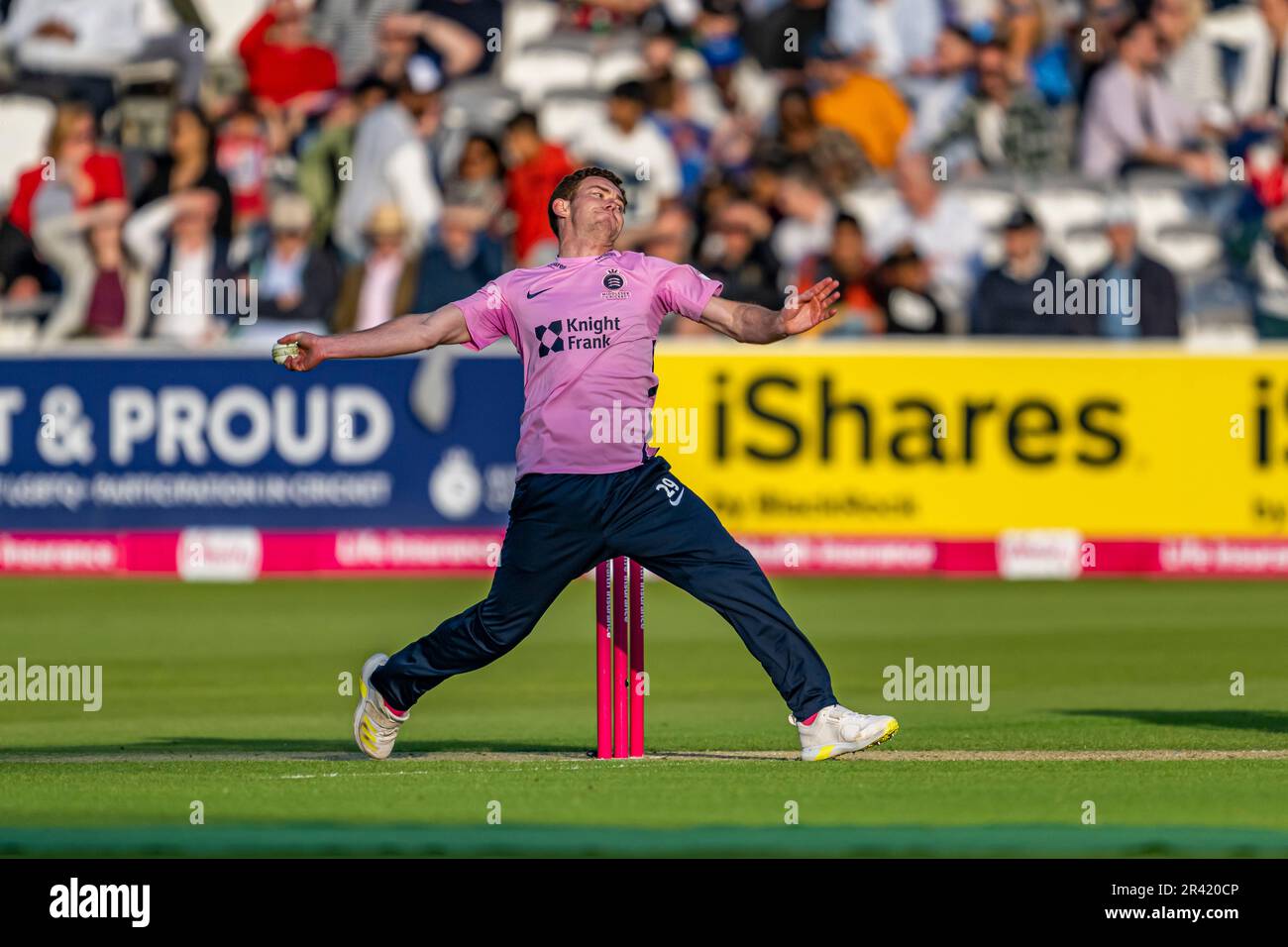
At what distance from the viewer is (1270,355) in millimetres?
19844

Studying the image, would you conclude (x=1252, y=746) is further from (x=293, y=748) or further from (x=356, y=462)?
(x=356, y=462)

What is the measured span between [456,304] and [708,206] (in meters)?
12.3

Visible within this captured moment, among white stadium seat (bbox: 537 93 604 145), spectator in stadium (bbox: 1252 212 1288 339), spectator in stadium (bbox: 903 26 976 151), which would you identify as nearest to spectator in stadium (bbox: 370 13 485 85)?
white stadium seat (bbox: 537 93 604 145)

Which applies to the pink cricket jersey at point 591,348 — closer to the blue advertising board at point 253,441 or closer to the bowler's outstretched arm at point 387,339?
the bowler's outstretched arm at point 387,339

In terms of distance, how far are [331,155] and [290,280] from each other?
5.25ft

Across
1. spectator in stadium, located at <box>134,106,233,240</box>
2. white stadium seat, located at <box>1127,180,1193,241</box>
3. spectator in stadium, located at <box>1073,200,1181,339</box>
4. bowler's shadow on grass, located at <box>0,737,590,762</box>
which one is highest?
spectator in stadium, located at <box>134,106,233,240</box>

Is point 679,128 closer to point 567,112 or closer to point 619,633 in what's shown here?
point 567,112

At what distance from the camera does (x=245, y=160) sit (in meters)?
22.5

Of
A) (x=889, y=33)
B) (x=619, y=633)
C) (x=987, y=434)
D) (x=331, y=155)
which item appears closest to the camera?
(x=619, y=633)

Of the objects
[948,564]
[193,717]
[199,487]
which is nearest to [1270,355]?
[948,564]

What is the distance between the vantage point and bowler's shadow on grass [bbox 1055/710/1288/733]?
1170 cm

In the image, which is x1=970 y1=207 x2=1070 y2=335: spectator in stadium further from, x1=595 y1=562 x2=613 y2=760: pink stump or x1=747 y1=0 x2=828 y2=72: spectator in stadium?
x1=595 y1=562 x2=613 y2=760: pink stump

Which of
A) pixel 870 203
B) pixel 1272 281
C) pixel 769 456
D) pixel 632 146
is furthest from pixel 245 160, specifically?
pixel 1272 281

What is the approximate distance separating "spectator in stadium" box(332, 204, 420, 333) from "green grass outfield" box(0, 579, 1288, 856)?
2345 mm
